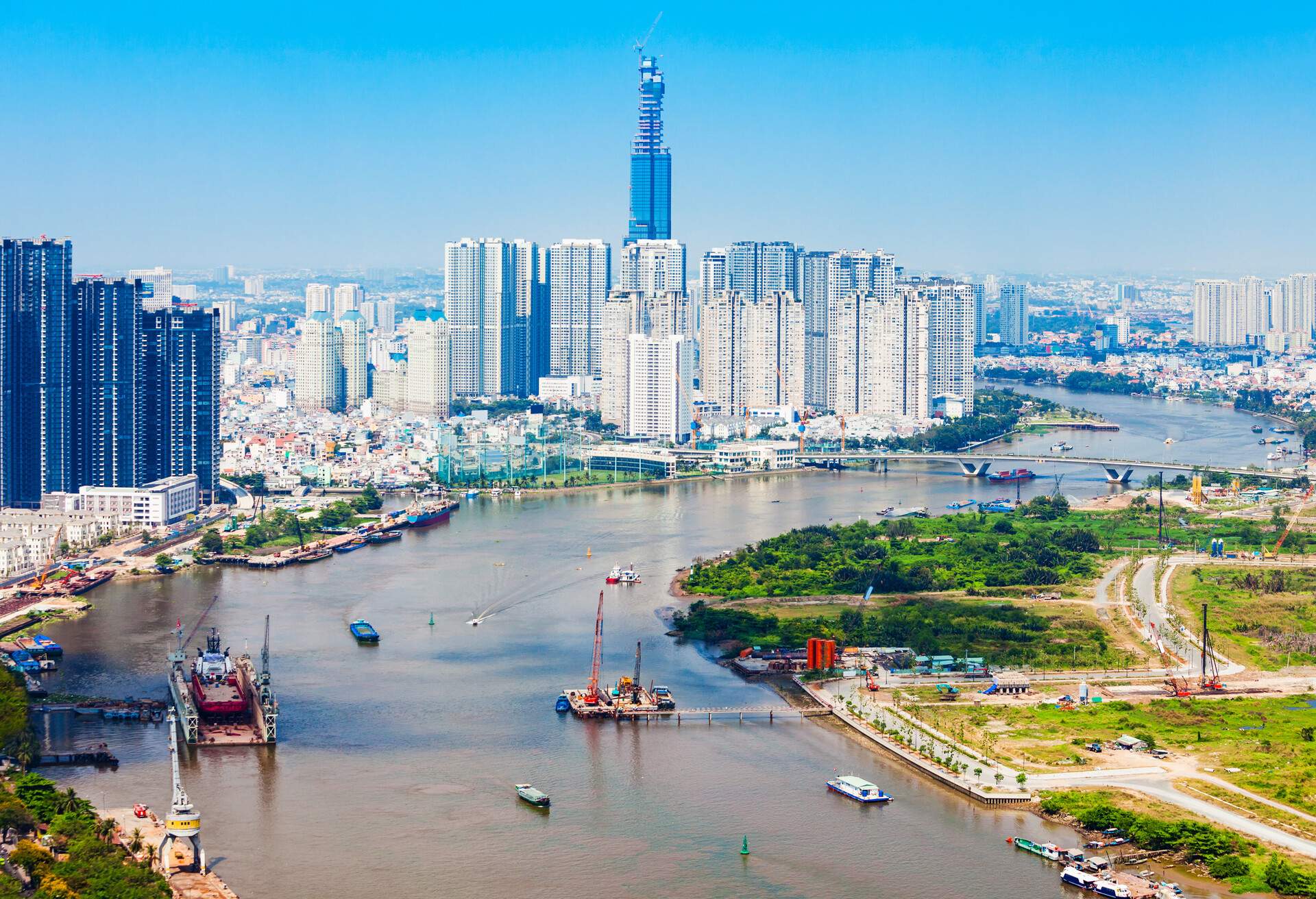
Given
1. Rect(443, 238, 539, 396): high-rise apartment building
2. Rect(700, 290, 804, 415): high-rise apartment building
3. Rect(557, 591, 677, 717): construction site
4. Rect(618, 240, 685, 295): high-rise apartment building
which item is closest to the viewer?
Rect(557, 591, 677, 717): construction site

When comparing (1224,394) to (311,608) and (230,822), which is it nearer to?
(311,608)

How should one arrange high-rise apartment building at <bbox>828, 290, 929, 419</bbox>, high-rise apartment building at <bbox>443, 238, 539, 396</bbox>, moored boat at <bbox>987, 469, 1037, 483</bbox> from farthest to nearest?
1. high-rise apartment building at <bbox>443, 238, 539, 396</bbox>
2. high-rise apartment building at <bbox>828, 290, 929, 419</bbox>
3. moored boat at <bbox>987, 469, 1037, 483</bbox>

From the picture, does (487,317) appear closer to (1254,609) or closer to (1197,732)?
(1254,609)

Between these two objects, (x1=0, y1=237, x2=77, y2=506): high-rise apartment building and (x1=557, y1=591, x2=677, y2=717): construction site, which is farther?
(x1=0, y1=237, x2=77, y2=506): high-rise apartment building

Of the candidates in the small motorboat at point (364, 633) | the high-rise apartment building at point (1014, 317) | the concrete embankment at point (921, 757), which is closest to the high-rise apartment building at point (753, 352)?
the high-rise apartment building at point (1014, 317)

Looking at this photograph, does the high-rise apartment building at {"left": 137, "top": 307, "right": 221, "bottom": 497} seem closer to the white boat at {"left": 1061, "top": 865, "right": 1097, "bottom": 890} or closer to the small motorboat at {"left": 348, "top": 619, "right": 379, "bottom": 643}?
the small motorboat at {"left": 348, "top": 619, "right": 379, "bottom": 643}

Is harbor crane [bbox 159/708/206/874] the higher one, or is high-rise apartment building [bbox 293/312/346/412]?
high-rise apartment building [bbox 293/312/346/412]

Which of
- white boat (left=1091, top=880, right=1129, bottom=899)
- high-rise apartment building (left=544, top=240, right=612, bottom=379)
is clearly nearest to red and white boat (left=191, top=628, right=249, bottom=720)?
white boat (left=1091, top=880, right=1129, bottom=899)

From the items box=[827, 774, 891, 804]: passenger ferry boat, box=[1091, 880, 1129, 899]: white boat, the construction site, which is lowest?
box=[1091, 880, 1129, 899]: white boat
